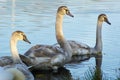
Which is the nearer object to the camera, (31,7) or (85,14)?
(85,14)

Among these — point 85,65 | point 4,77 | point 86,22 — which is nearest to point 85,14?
point 86,22

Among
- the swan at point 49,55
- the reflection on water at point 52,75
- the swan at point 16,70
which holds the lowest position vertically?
the reflection on water at point 52,75

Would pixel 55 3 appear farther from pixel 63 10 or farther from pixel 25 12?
pixel 63 10

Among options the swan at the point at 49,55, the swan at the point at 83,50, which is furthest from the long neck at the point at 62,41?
the swan at the point at 83,50

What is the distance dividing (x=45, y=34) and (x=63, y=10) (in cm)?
275

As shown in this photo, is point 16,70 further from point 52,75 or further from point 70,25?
point 70,25

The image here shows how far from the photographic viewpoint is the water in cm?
1467

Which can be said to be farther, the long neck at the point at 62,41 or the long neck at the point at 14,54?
the long neck at the point at 62,41

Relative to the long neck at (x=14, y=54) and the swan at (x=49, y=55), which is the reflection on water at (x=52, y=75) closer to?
the swan at (x=49, y=55)

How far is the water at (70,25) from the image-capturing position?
48.1 feet

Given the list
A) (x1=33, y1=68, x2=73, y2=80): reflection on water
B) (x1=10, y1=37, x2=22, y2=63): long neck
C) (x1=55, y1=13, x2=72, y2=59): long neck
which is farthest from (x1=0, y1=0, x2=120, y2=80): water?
(x1=10, y1=37, x2=22, y2=63): long neck

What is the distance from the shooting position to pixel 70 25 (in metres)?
19.9

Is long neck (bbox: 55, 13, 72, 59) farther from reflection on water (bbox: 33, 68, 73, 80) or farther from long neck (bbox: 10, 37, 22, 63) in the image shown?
long neck (bbox: 10, 37, 22, 63)

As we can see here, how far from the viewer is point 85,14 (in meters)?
23.3
